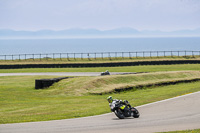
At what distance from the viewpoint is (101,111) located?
18.2 metres

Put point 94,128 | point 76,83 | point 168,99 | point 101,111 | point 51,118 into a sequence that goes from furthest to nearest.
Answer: point 76,83
point 168,99
point 101,111
point 51,118
point 94,128

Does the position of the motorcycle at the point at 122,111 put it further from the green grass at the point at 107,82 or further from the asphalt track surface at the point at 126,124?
the green grass at the point at 107,82

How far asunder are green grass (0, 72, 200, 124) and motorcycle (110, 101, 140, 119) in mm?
1801

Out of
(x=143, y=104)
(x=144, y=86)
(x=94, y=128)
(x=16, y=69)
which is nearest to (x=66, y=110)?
(x=143, y=104)

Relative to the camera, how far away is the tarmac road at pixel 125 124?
13741 mm

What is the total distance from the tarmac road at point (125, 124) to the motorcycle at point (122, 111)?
0.78 ft

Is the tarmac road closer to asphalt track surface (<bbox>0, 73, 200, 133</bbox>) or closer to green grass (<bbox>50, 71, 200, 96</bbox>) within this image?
asphalt track surface (<bbox>0, 73, 200, 133</bbox>)

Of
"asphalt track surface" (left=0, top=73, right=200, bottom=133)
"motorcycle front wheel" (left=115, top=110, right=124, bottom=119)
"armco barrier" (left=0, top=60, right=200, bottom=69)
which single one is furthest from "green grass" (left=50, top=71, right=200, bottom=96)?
"armco barrier" (left=0, top=60, right=200, bottom=69)

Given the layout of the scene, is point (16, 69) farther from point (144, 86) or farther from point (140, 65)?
point (144, 86)

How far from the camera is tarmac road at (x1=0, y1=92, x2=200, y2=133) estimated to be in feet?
45.1

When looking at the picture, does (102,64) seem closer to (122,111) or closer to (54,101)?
(54,101)

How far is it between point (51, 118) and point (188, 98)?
935cm

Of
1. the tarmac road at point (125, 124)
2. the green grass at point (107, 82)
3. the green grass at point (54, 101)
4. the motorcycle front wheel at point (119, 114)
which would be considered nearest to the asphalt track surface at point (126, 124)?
the tarmac road at point (125, 124)

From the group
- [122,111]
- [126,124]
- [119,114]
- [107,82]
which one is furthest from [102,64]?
[126,124]
